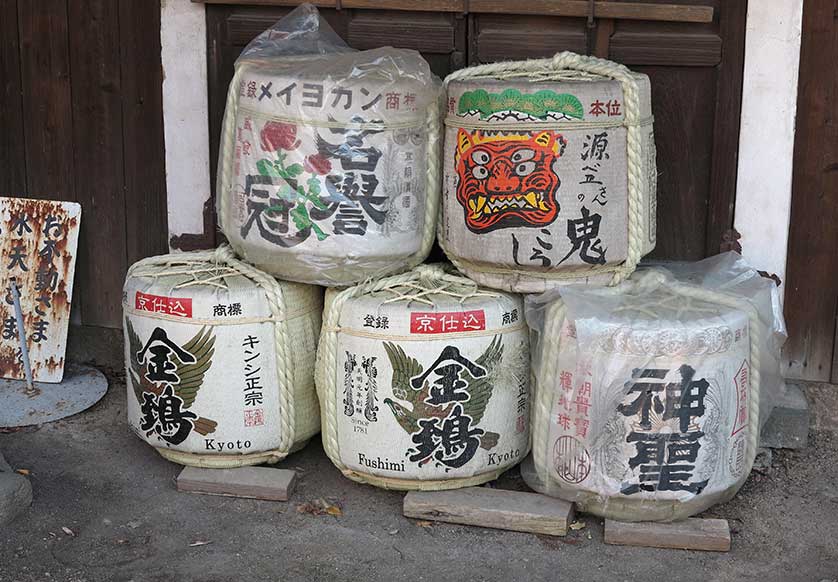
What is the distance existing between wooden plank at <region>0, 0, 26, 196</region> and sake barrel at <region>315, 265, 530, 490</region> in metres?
1.93

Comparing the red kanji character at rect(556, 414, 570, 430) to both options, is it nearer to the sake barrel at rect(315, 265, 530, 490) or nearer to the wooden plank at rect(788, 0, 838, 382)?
the sake barrel at rect(315, 265, 530, 490)

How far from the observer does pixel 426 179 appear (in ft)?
13.0

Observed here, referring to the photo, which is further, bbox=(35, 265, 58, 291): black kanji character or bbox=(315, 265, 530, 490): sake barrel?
bbox=(35, 265, 58, 291): black kanji character

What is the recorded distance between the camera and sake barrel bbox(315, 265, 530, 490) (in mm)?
3703

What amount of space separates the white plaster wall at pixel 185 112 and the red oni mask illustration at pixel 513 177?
1339 millimetres

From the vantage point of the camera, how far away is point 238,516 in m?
3.85

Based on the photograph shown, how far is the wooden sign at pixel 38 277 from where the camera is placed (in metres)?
4.97

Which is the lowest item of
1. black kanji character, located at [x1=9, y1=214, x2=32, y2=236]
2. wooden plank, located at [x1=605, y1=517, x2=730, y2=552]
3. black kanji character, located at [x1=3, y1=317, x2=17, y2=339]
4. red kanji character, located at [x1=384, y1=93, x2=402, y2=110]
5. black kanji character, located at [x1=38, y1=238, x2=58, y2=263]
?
wooden plank, located at [x1=605, y1=517, x2=730, y2=552]

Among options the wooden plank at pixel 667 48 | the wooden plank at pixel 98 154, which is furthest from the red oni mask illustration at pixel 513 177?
the wooden plank at pixel 98 154

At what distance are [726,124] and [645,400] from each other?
1244 millimetres

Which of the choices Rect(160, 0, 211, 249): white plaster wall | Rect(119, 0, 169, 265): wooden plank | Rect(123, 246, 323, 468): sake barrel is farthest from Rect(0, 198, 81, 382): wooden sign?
Rect(123, 246, 323, 468): sake barrel

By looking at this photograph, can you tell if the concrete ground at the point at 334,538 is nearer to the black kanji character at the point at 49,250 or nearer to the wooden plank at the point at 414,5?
the black kanji character at the point at 49,250

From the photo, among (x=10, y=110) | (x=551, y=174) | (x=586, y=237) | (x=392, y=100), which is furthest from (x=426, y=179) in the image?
(x=10, y=110)

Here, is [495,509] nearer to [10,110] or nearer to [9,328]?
[9,328]
